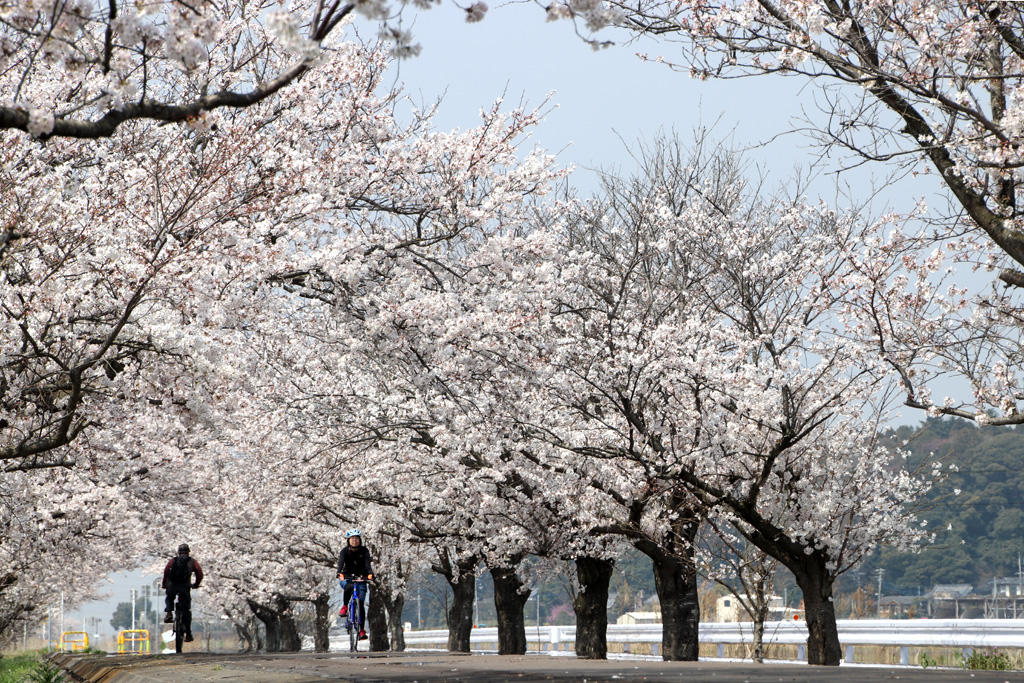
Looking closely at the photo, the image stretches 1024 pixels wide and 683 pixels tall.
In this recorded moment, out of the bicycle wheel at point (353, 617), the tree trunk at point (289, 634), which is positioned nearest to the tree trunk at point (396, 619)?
the tree trunk at point (289, 634)

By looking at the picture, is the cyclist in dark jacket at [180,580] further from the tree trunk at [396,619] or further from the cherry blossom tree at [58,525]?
the tree trunk at [396,619]

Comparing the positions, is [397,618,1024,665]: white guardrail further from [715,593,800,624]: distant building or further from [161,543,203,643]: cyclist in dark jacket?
[161,543,203,643]: cyclist in dark jacket

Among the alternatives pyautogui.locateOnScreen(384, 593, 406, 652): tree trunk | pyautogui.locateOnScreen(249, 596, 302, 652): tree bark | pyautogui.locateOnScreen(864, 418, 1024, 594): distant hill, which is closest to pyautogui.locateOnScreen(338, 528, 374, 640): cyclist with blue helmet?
pyautogui.locateOnScreen(384, 593, 406, 652): tree trunk

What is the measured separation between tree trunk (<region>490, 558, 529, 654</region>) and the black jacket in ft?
27.9

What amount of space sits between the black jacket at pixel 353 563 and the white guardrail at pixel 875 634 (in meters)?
14.3

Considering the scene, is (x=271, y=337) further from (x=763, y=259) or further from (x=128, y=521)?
(x=128, y=521)

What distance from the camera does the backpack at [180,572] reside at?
19062 mm

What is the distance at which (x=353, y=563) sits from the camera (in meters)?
16.2

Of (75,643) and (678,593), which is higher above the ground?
(678,593)

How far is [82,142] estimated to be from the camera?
12828 millimetres

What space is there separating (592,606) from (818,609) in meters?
5.56

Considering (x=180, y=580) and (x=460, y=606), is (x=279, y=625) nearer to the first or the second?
(x=460, y=606)

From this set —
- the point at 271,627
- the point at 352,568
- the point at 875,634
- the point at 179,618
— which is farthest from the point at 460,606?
the point at 271,627

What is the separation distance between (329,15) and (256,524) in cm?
3127
